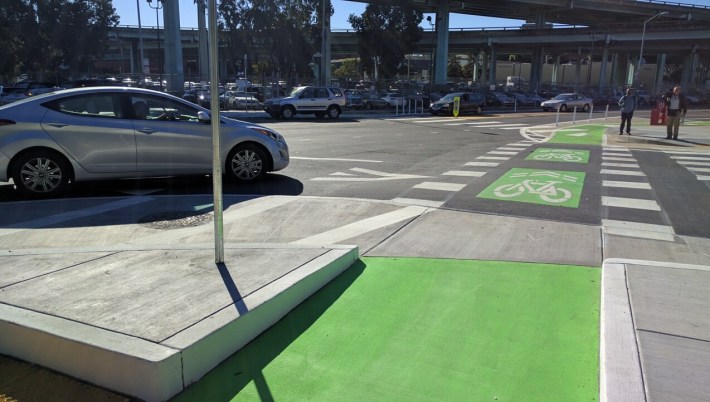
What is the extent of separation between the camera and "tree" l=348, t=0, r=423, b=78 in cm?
6231

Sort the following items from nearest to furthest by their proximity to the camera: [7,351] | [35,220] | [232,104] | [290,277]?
[7,351], [290,277], [35,220], [232,104]

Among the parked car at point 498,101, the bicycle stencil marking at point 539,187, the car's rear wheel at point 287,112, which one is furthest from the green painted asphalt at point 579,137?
the parked car at point 498,101

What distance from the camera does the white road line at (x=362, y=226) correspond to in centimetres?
577

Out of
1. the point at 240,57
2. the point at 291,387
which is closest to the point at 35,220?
the point at 291,387

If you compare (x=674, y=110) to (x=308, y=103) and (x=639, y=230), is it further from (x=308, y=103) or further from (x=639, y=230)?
(x=308, y=103)

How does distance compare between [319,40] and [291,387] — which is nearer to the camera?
[291,387]

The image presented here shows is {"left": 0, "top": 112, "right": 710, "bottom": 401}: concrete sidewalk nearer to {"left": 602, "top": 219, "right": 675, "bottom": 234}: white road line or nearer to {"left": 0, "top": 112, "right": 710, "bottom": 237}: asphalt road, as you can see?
{"left": 602, "top": 219, "right": 675, "bottom": 234}: white road line

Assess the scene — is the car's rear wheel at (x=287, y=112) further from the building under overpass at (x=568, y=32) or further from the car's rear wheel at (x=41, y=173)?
the building under overpass at (x=568, y=32)

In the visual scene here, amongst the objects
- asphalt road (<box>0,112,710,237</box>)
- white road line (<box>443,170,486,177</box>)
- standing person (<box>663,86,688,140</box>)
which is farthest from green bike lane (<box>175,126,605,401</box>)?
standing person (<box>663,86,688,140</box>)

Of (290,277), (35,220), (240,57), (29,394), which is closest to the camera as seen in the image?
(29,394)

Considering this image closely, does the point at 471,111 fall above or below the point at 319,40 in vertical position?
below

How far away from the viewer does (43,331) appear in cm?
304

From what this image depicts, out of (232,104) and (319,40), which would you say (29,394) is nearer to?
(232,104)

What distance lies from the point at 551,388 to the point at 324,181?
6932 millimetres
